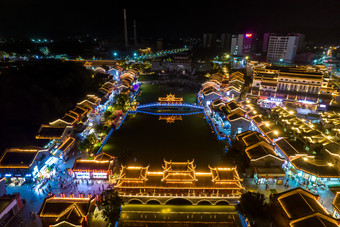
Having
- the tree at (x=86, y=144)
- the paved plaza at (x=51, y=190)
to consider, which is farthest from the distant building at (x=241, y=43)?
the paved plaza at (x=51, y=190)

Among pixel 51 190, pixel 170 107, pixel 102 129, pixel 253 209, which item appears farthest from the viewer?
pixel 170 107

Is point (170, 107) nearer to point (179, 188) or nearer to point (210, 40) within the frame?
point (179, 188)

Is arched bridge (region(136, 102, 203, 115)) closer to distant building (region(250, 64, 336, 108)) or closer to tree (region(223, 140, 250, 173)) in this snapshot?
distant building (region(250, 64, 336, 108))

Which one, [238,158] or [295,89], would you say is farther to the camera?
[295,89]

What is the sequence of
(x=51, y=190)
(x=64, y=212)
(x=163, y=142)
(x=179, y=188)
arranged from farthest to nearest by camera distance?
(x=163, y=142) → (x=51, y=190) → (x=179, y=188) → (x=64, y=212)

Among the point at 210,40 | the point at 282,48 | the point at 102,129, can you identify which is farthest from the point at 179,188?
the point at 210,40

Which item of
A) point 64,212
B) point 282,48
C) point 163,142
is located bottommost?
point 163,142

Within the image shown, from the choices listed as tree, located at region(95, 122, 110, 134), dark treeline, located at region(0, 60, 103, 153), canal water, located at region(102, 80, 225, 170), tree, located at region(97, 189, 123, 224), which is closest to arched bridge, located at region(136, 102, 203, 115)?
canal water, located at region(102, 80, 225, 170)
